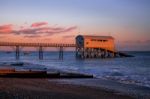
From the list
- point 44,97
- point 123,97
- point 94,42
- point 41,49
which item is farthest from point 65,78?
point 41,49

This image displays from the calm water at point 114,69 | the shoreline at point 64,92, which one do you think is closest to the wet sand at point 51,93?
the shoreline at point 64,92

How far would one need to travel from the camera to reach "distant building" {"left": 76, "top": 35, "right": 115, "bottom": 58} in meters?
95.4

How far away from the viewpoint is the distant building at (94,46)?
95.4 meters

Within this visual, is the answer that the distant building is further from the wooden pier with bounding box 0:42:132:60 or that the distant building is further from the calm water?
the calm water

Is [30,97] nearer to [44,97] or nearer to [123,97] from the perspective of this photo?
[44,97]

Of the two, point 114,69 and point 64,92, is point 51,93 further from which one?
point 114,69

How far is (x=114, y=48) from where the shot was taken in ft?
343

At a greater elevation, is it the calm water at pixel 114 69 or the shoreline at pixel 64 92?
the shoreline at pixel 64 92

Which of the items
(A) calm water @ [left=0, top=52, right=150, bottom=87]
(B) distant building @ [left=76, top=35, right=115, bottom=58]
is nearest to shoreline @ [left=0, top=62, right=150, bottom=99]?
(A) calm water @ [left=0, top=52, right=150, bottom=87]

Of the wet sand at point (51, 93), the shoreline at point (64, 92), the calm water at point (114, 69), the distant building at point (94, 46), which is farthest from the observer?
the distant building at point (94, 46)

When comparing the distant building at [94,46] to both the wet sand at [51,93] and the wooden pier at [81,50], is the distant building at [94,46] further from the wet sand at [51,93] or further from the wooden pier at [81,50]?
the wet sand at [51,93]

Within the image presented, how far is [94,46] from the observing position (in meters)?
97.1

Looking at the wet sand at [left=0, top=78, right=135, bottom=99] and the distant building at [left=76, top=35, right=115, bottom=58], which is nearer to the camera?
the wet sand at [left=0, top=78, right=135, bottom=99]

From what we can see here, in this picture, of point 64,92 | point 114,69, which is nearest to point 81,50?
point 114,69
